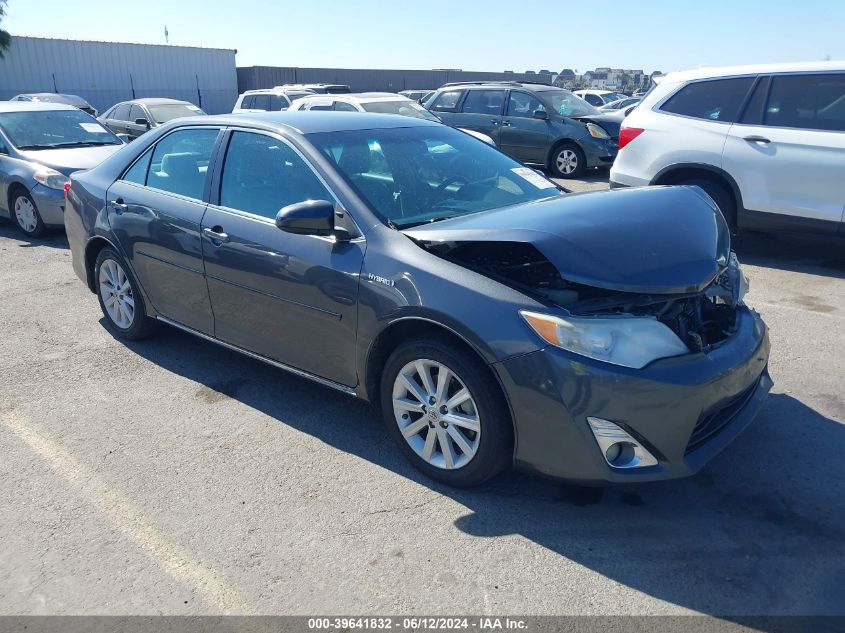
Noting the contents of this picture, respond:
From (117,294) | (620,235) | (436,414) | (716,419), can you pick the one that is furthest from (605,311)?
(117,294)

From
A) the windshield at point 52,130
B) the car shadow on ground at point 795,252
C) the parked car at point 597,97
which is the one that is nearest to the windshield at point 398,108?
the windshield at point 52,130

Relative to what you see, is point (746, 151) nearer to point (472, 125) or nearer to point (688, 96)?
point (688, 96)

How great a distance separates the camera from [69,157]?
9047 millimetres

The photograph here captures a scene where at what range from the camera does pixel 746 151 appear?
6.99m

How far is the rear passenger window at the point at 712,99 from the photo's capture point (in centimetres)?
715

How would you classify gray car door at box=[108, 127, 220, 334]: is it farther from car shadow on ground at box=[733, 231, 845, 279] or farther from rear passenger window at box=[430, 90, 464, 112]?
rear passenger window at box=[430, 90, 464, 112]

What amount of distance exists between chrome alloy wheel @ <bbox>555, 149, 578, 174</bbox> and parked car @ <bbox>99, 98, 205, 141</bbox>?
23.0ft

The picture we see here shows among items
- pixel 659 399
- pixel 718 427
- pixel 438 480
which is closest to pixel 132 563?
pixel 438 480

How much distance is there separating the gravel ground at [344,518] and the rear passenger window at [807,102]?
9.84ft

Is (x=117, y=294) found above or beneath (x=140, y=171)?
beneath

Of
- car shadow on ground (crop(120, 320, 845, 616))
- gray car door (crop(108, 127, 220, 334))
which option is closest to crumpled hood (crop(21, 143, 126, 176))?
gray car door (crop(108, 127, 220, 334))

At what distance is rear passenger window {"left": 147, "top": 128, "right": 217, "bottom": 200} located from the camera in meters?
4.46

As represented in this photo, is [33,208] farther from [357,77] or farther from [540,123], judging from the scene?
[357,77]

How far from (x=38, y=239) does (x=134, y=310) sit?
4.81m
